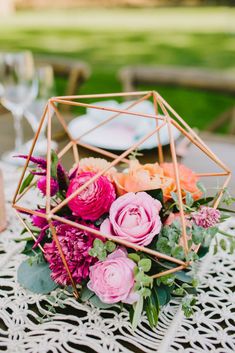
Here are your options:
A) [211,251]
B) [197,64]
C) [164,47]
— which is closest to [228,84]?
[211,251]

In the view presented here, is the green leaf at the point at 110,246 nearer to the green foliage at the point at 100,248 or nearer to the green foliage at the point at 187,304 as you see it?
the green foliage at the point at 100,248

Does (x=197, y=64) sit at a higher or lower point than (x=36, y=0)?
lower

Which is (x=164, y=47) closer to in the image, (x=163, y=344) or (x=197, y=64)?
(x=197, y=64)

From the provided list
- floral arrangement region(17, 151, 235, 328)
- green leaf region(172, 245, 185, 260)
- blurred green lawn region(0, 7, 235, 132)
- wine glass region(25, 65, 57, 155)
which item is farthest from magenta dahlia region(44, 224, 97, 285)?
blurred green lawn region(0, 7, 235, 132)

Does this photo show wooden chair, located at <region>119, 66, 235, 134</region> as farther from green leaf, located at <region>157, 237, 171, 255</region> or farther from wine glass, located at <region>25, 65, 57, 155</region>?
green leaf, located at <region>157, 237, 171, 255</region>

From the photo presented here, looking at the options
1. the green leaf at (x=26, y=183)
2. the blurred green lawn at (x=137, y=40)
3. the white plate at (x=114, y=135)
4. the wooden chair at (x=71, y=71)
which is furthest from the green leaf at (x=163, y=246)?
the blurred green lawn at (x=137, y=40)

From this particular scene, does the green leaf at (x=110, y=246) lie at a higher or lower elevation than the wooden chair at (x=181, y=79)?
lower

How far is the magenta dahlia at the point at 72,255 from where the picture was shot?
0.64m

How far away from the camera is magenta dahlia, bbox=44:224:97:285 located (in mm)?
640

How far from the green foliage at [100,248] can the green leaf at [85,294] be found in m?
0.07

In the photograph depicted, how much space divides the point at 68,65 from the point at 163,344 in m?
1.79

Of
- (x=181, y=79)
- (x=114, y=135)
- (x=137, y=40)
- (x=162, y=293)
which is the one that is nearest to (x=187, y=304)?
(x=162, y=293)

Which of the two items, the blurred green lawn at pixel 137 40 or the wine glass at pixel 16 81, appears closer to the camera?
the wine glass at pixel 16 81

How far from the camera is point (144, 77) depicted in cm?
226
